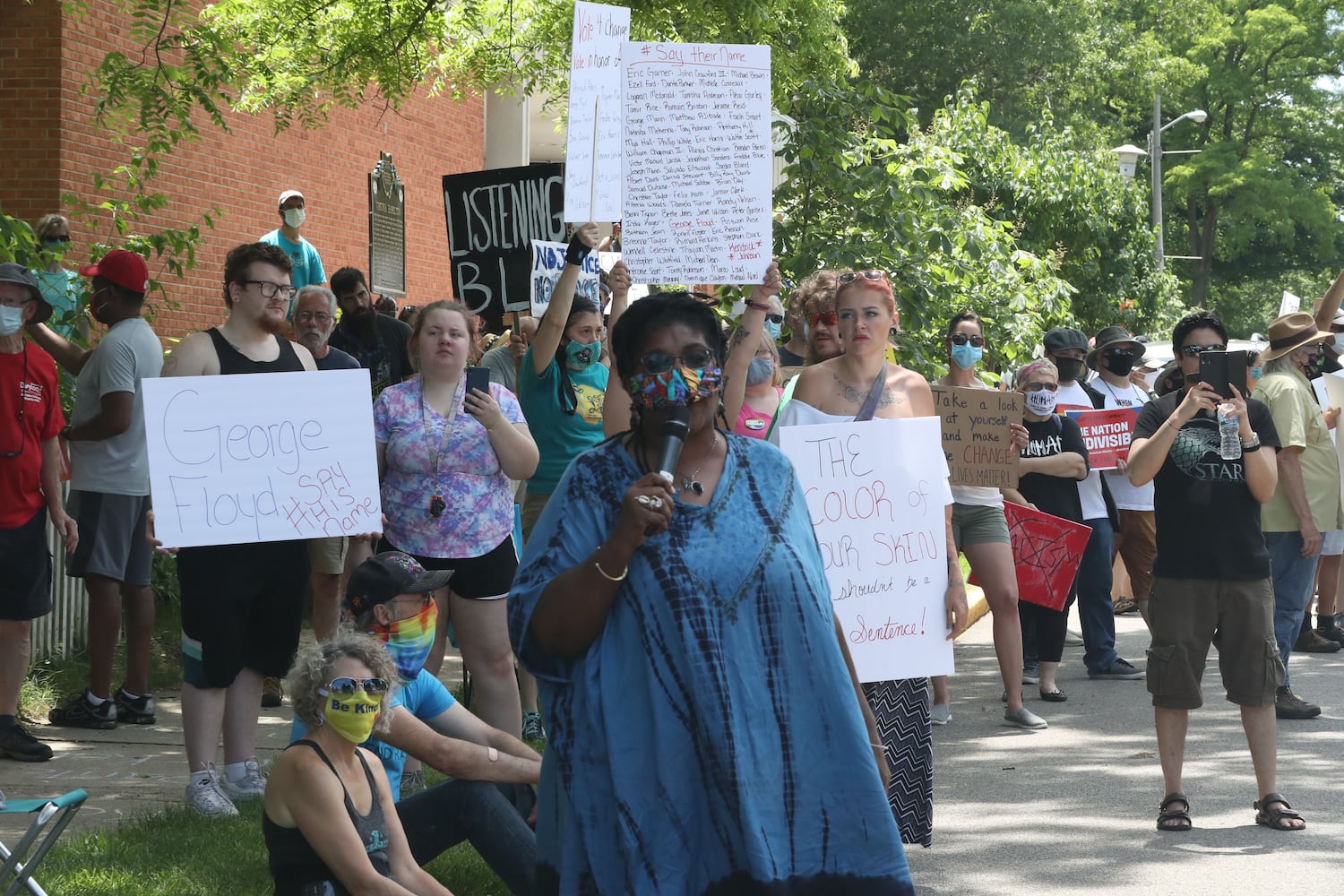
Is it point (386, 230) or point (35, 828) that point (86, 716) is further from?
point (386, 230)

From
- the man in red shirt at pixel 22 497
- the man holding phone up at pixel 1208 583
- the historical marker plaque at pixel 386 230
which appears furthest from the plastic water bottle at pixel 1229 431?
the historical marker plaque at pixel 386 230

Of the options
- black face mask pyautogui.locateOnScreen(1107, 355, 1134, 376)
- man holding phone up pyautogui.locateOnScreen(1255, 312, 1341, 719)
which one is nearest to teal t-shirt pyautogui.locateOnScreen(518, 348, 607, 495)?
man holding phone up pyautogui.locateOnScreen(1255, 312, 1341, 719)

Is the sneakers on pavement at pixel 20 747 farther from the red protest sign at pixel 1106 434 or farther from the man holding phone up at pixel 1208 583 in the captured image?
the red protest sign at pixel 1106 434

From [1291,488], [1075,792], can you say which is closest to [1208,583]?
[1075,792]

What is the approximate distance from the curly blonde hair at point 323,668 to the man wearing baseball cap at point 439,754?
378 millimetres

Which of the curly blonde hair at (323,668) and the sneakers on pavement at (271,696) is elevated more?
the curly blonde hair at (323,668)

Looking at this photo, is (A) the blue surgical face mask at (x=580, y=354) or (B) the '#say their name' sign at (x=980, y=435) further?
(B) the '#say their name' sign at (x=980, y=435)

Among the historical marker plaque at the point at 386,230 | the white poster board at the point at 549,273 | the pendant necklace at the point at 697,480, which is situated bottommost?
the pendant necklace at the point at 697,480

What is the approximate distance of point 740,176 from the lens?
637 cm

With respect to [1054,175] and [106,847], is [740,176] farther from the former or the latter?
[1054,175]

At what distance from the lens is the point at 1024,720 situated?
8680mm

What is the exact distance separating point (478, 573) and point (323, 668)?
6.73 ft

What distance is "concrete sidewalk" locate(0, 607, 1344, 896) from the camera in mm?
5949

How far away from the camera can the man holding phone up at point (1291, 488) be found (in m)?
8.76
